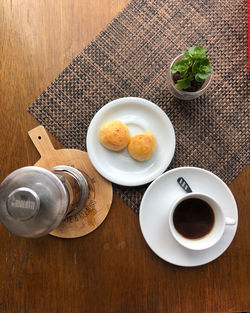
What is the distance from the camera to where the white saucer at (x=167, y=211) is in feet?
2.27

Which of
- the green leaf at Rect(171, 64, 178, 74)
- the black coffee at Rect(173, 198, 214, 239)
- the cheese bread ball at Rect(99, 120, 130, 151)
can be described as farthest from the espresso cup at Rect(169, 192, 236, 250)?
the green leaf at Rect(171, 64, 178, 74)

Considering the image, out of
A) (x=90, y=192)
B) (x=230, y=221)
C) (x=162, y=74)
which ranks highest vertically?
(x=162, y=74)

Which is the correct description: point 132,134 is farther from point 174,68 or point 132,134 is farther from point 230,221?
point 230,221

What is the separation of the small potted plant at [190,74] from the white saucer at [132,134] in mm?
82

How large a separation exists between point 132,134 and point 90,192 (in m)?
0.21

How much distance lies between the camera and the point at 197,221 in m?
0.69

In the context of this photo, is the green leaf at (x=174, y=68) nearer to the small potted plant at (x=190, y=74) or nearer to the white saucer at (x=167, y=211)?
the small potted plant at (x=190, y=74)

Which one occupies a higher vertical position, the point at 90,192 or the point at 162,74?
the point at 162,74

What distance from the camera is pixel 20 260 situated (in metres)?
0.75

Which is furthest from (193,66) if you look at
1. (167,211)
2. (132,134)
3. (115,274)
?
(115,274)

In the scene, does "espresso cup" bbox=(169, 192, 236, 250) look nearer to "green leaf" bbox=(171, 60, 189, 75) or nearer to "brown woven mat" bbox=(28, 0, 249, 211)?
"brown woven mat" bbox=(28, 0, 249, 211)

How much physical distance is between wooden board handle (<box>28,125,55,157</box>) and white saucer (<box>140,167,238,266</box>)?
32 cm

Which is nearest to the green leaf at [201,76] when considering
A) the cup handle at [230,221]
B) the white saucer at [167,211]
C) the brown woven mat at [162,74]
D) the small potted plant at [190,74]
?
the small potted plant at [190,74]

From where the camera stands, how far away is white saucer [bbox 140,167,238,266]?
2.27 feet
